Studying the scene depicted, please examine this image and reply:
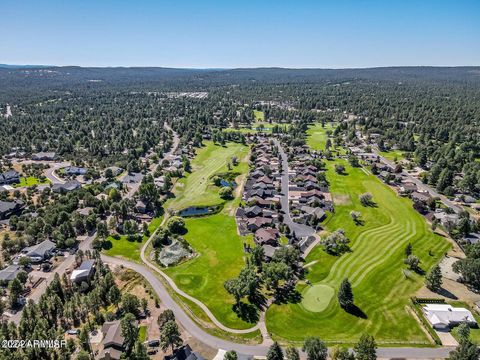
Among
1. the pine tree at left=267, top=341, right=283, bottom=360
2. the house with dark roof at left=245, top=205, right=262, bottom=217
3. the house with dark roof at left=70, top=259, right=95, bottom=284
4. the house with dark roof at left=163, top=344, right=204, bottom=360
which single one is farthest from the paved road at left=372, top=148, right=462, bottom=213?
the house with dark roof at left=70, top=259, right=95, bottom=284

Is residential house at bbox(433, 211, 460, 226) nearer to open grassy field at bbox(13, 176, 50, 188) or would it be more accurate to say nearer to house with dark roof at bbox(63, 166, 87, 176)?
house with dark roof at bbox(63, 166, 87, 176)

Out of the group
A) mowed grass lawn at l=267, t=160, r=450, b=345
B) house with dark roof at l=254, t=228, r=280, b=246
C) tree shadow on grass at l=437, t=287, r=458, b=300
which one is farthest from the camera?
house with dark roof at l=254, t=228, r=280, b=246

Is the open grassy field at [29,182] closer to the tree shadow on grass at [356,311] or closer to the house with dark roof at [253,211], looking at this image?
the house with dark roof at [253,211]

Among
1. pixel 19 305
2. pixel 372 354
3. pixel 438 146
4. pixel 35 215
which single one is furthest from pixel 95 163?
pixel 438 146

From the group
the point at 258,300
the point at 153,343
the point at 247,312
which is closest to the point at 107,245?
the point at 153,343

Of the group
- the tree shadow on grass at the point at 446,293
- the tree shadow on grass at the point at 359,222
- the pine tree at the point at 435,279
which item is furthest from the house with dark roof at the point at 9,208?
the tree shadow on grass at the point at 446,293

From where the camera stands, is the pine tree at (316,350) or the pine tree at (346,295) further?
the pine tree at (346,295)
